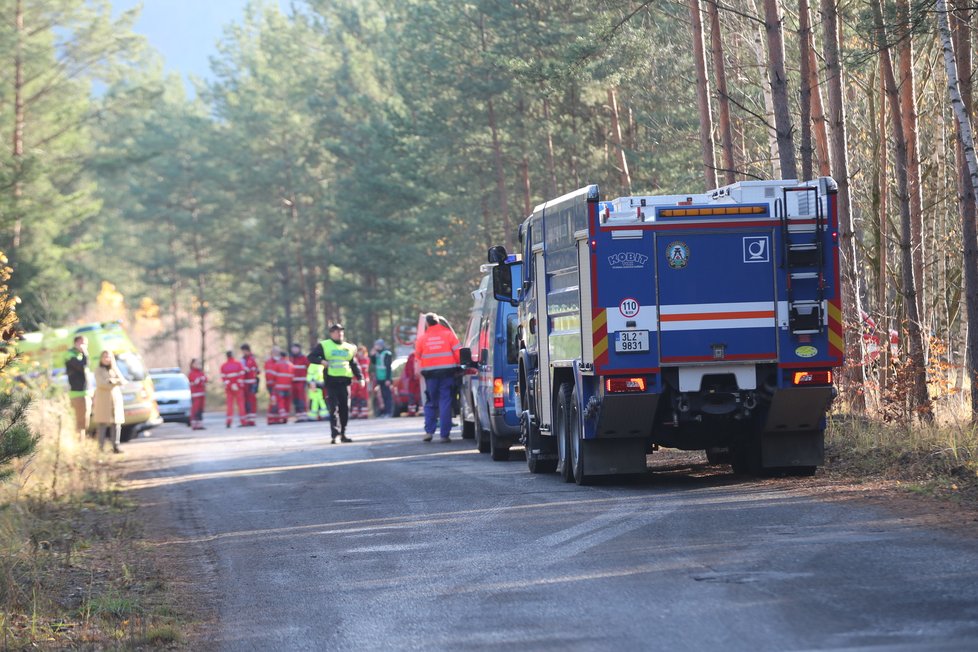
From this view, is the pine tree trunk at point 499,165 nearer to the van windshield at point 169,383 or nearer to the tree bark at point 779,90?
the van windshield at point 169,383

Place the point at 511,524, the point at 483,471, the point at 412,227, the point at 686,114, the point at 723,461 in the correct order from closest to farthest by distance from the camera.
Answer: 1. the point at 511,524
2. the point at 723,461
3. the point at 483,471
4. the point at 686,114
5. the point at 412,227

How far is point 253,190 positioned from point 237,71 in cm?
1357

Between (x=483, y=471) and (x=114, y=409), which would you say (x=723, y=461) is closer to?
(x=483, y=471)

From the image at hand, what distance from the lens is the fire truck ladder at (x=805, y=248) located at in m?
13.1

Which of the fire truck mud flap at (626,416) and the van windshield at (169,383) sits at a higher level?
the van windshield at (169,383)

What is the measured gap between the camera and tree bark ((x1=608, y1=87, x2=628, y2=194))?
36.2 meters

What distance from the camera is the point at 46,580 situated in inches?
394

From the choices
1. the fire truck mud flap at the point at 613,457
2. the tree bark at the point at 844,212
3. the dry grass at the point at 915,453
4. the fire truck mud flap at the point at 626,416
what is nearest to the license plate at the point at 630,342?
the fire truck mud flap at the point at 626,416

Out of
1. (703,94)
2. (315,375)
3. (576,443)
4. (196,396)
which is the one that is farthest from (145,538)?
(196,396)

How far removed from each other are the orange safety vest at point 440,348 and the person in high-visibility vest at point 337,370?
5.69 ft

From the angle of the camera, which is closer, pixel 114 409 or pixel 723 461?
pixel 723 461

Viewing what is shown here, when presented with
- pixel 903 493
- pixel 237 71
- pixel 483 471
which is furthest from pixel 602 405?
pixel 237 71

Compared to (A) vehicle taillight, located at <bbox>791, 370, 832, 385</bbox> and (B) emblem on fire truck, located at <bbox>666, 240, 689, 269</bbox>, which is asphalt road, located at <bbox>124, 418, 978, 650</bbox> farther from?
(B) emblem on fire truck, located at <bbox>666, 240, 689, 269</bbox>

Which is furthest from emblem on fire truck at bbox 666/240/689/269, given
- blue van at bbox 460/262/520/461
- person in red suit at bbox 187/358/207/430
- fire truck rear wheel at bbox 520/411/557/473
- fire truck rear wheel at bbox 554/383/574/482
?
person in red suit at bbox 187/358/207/430
